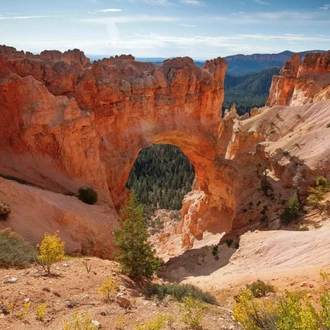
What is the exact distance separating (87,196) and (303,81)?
142ft

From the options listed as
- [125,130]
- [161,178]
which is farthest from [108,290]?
[161,178]

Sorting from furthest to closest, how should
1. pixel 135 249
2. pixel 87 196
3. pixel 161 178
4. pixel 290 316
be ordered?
pixel 161 178
pixel 87 196
pixel 135 249
pixel 290 316

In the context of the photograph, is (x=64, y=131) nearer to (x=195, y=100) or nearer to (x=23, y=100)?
(x=23, y=100)

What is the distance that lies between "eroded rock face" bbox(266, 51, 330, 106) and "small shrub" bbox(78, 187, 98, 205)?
32.9m

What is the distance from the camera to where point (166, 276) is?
62.4 ft

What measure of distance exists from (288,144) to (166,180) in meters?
37.0

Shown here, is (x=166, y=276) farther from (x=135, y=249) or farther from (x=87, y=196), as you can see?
(x=87, y=196)

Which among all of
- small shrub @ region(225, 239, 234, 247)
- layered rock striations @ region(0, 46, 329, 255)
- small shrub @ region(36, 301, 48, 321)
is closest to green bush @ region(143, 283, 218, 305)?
small shrub @ region(36, 301, 48, 321)

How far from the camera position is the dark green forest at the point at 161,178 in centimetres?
5588

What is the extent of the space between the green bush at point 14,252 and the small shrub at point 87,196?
9480 mm

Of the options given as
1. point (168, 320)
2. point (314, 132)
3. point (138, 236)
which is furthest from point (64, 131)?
point (314, 132)

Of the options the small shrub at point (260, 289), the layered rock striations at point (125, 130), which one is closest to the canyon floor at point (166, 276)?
the small shrub at point (260, 289)

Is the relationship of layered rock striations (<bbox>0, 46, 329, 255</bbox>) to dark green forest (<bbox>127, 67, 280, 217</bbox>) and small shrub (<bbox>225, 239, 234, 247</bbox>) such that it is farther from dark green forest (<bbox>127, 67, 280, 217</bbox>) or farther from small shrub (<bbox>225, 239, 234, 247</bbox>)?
dark green forest (<bbox>127, 67, 280, 217</bbox>)

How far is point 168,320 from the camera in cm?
820
